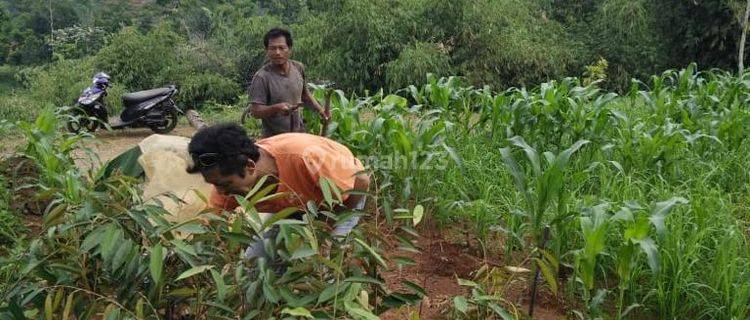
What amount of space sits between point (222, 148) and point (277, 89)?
2.16 m

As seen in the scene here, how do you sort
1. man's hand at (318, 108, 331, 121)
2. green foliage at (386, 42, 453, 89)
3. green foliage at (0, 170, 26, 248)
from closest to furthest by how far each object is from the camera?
green foliage at (0, 170, 26, 248)
man's hand at (318, 108, 331, 121)
green foliage at (386, 42, 453, 89)

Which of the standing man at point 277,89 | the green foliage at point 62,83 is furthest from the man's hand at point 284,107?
the green foliage at point 62,83

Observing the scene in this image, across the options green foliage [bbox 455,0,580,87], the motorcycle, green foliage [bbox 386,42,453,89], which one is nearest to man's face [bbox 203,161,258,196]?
the motorcycle

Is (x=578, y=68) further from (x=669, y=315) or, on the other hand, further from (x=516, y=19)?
(x=669, y=315)

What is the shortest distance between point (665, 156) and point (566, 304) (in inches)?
59.3

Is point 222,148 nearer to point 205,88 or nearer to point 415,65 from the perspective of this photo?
point 415,65

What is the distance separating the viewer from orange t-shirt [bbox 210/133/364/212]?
217 centimetres

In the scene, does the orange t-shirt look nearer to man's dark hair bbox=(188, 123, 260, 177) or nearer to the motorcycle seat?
man's dark hair bbox=(188, 123, 260, 177)

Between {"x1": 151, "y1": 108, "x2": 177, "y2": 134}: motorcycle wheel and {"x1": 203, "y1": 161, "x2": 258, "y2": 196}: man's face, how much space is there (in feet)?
22.2

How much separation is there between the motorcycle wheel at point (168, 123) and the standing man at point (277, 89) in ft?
15.4

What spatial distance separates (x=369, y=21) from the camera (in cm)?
1059

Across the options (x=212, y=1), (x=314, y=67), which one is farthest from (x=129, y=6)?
(x=314, y=67)

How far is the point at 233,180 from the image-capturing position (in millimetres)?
1992

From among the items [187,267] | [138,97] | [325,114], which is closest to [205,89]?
[138,97]
